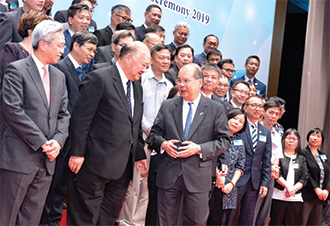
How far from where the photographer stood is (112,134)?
297 centimetres

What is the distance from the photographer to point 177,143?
11.0 feet

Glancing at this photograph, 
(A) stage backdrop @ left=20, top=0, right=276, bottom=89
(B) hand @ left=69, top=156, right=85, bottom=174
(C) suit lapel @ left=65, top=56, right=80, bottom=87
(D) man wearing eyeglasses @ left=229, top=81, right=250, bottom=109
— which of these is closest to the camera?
(B) hand @ left=69, top=156, right=85, bottom=174

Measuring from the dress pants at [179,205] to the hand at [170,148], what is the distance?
0.20 m

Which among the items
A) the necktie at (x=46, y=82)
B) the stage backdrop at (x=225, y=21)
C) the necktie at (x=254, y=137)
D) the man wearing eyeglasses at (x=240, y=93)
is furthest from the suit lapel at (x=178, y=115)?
the stage backdrop at (x=225, y=21)

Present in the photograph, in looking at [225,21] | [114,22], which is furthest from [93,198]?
[225,21]

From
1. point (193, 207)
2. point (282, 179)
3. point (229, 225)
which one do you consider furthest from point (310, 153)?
point (193, 207)

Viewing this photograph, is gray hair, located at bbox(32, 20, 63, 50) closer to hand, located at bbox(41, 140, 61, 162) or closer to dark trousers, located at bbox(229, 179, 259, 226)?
hand, located at bbox(41, 140, 61, 162)

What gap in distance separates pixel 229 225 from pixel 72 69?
2.29 meters

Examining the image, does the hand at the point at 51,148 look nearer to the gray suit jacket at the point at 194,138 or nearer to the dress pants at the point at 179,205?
the gray suit jacket at the point at 194,138

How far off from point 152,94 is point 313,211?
3.24 m

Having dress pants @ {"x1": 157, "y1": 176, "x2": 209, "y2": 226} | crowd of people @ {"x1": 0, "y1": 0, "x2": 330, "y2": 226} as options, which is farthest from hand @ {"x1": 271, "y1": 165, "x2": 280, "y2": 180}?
dress pants @ {"x1": 157, "y1": 176, "x2": 209, "y2": 226}

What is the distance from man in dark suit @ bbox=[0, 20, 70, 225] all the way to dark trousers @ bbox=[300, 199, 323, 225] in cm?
406

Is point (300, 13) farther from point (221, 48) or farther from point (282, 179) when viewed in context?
point (282, 179)

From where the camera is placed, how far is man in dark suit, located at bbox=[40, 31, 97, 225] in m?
3.29
